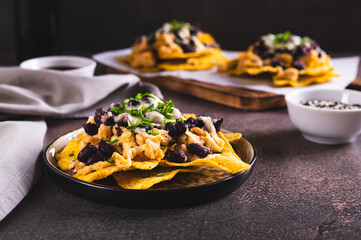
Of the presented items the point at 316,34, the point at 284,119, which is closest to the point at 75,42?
the point at 316,34

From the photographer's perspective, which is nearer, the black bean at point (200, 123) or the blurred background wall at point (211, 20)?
the black bean at point (200, 123)

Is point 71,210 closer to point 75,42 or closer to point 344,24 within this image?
point 75,42

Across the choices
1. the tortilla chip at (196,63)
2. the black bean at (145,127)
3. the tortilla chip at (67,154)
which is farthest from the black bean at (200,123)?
the tortilla chip at (196,63)

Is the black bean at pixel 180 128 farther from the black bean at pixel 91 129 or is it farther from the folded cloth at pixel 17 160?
the folded cloth at pixel 17 160

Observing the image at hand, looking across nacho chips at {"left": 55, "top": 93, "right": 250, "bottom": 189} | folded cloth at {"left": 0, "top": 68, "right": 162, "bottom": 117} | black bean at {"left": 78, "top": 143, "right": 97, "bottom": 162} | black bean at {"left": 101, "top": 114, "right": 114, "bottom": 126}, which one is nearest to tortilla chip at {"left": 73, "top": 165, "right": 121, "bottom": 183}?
nacho chips at {"left": 55, "top": 93, "right": 250, "bottom": 189}

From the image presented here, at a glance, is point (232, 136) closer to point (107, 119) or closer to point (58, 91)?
point (107, 119)
